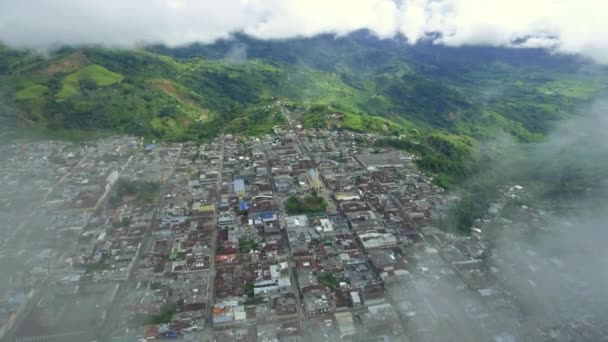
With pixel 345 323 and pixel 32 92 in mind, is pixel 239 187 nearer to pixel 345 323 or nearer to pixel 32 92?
pixel 345 323

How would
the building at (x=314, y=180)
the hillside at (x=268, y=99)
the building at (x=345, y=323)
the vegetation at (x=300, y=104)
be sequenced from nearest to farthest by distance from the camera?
the building at (x=345, y=323) < the building at (x=314, y=180) < the vegetation at (x=300, y=104) < the hillside at (x=268, y=99)

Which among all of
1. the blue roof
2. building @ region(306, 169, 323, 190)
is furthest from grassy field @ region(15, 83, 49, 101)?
building @ region(306, 169, 323, 190)

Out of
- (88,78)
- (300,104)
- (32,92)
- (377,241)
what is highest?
(88,78)

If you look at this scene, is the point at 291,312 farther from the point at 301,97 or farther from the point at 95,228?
the point at 301,97

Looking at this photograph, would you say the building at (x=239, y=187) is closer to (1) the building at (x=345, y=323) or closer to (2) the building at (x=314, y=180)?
(2) the building at (x=314, y=180)

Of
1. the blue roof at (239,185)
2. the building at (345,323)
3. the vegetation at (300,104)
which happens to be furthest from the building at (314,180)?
the building at (345,323)

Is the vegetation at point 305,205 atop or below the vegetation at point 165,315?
atop

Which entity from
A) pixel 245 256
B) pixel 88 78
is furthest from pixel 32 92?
pixel 245 256
